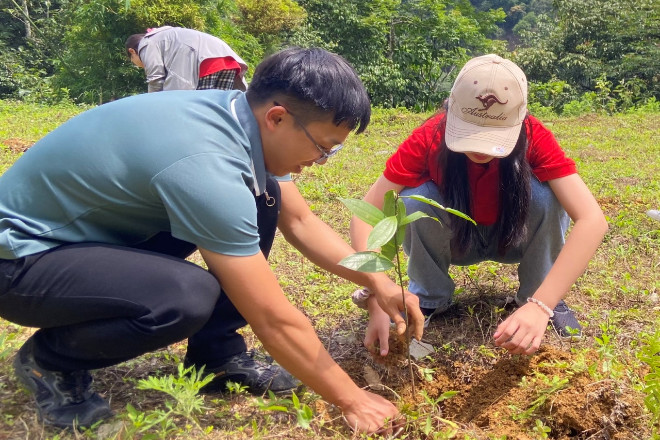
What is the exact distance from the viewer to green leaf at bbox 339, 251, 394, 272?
148 cm

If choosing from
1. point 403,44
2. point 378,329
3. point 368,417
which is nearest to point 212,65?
point 378,329

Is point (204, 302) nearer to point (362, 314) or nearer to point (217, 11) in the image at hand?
point (362, 314)

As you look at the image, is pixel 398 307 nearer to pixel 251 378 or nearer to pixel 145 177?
pixel 251 378

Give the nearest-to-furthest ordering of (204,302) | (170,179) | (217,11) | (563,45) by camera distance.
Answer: (170,179), (204,302), (217,11), (563,45)

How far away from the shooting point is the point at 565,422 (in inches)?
64.9

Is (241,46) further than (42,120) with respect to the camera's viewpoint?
Yes

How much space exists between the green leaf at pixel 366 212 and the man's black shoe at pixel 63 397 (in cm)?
83

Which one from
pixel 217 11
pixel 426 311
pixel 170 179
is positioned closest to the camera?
pixel 170 179

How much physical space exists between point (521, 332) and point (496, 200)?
1.88 ft

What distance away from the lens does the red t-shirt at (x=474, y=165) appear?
2.05m

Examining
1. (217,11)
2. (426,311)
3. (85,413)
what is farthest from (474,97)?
(217,11)

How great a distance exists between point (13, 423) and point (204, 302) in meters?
0.61

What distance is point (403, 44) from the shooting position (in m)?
14.3

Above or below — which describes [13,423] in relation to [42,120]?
above
